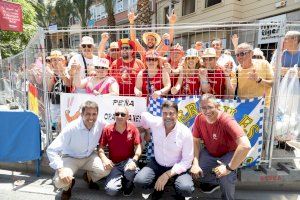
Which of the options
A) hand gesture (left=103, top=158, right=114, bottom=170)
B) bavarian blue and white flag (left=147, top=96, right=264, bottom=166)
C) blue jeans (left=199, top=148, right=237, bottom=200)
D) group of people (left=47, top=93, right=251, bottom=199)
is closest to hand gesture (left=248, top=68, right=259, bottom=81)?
bavarian blue and white flag (left=147, top=96, right=264, bottom=166)

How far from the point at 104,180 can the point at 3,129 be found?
5.83ft

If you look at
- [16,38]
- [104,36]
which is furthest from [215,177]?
[16,38]

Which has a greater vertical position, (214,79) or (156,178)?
(214,79)

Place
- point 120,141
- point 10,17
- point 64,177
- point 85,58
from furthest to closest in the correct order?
point 10,17 < point 85,58 < point 120,141 < point 64,177

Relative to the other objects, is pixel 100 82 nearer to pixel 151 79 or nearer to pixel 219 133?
pixel 151 79

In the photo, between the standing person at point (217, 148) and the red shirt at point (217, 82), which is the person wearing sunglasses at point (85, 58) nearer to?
the red shirt at point (217, 82)

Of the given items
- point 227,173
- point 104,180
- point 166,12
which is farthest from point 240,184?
point 166,12

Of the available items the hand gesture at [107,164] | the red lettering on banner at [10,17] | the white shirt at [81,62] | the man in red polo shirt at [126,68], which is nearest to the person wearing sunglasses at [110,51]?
the man in red polo shirt at [126,68]

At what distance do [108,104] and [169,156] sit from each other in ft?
4.03

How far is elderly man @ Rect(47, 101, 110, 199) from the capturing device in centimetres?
378

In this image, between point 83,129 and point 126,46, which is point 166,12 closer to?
point 126,46

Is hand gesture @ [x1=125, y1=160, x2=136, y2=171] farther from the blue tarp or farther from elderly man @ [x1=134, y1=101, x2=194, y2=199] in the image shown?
the blue tarp

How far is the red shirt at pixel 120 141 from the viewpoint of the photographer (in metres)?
3.95

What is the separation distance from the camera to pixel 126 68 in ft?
15.4
